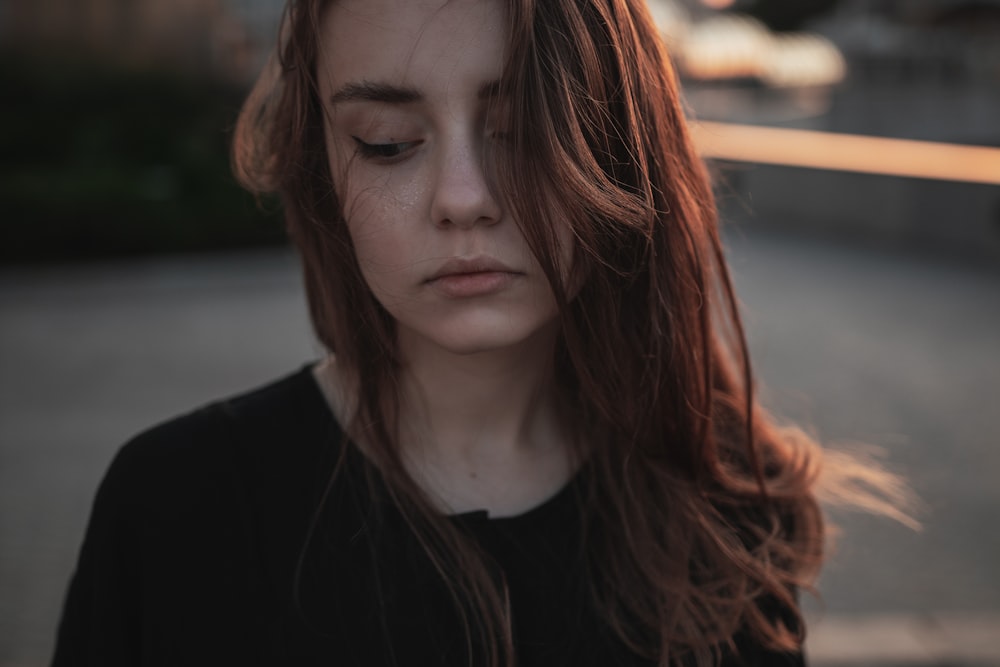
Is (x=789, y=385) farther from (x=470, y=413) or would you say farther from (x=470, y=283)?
(x=470, y=283)

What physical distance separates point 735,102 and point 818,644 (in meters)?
33.7

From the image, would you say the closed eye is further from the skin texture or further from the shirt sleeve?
the shirt sleeve

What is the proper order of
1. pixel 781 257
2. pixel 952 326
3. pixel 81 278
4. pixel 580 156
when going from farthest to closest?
pixel 781 257 → pixel 81 278 → pixel 952 326 → pixel 580 156

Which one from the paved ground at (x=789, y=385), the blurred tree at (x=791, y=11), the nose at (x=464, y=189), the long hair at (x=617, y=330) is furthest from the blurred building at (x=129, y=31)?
the blurred tree at (x=791, y=11)

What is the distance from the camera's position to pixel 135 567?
1.48 metres

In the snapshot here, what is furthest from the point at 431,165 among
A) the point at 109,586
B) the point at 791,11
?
the point at 791,11

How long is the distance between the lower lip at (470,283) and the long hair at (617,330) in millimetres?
64

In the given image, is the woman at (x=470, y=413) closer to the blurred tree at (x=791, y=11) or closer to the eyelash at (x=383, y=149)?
the eyelash at (x=383, y=149)

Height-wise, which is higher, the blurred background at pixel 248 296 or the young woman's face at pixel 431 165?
the young woman's face at pixel 431 165

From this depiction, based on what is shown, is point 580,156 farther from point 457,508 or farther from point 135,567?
point 135,567

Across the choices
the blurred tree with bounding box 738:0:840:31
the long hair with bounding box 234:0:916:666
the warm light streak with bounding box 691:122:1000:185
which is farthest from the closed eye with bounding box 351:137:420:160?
the blurred tree with bounding box 738:0:840:31

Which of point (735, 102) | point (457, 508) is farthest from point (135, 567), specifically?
point (735, 102)

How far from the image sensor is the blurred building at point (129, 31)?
60.4 feet

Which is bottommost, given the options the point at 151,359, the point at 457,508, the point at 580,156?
the point at 151,359
